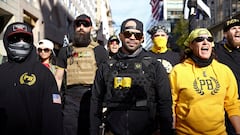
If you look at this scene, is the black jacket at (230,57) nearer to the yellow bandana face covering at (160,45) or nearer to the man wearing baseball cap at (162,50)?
the man wearing baseball cap at (162,50)

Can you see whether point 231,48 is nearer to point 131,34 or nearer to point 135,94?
point 131,34

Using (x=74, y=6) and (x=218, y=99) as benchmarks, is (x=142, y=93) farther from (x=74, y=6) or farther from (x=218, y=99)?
(x=74, y=6)

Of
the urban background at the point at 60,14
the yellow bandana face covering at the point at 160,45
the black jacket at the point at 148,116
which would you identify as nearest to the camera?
the black jacket at the point at 148,116

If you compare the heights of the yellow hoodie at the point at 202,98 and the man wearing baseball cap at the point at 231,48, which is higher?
the man wearing baseball cap at the point at 231,48

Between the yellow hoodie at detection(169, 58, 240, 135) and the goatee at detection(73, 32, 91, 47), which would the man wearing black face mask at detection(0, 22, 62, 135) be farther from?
the goatee at detection(73, 32, 91, 47)

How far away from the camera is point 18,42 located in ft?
13.0

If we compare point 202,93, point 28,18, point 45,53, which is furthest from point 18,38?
point 28,18

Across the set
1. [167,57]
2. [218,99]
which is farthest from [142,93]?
[167,57]

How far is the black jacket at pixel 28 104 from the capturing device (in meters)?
3.78

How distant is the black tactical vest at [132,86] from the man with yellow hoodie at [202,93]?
463 mm

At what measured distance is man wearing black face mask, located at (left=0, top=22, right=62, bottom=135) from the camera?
3775 mm

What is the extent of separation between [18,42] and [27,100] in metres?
0.58

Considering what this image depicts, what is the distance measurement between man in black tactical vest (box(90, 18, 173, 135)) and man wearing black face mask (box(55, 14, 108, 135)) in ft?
4.15

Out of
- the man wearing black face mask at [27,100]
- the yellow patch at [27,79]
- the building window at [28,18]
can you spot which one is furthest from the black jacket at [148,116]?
the building window at [28,18]
